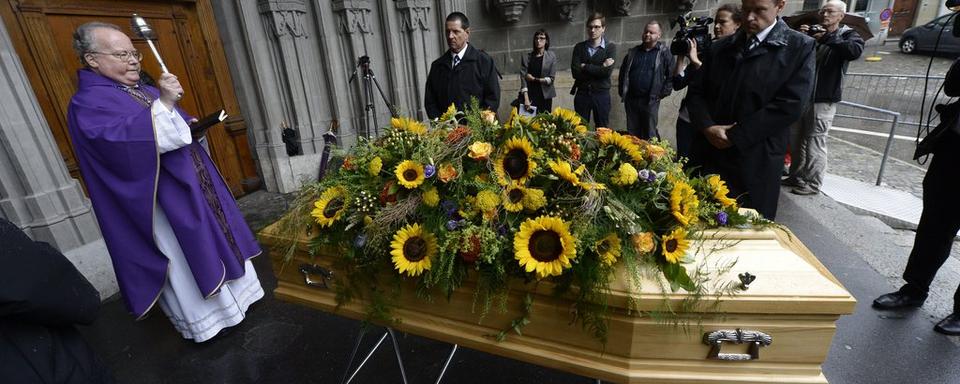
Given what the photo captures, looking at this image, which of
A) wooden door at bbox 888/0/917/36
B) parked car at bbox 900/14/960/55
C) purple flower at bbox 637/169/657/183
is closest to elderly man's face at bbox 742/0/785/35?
purple flower at bbox 637/169/657/183

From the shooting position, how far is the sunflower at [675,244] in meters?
1.19

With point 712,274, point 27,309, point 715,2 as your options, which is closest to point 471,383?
point 712,274

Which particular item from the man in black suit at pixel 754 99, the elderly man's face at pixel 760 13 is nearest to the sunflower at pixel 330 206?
the man in black suit at pixel 754 99

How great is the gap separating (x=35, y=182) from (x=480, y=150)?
10.8ft

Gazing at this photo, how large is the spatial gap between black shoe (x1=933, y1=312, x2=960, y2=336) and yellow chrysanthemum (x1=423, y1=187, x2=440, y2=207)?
2.95m

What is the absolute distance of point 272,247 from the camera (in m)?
1.65

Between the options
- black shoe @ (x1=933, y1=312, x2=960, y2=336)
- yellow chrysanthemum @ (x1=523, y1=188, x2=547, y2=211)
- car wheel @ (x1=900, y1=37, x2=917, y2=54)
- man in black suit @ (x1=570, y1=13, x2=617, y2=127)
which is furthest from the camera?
car wheel @ (x1=900, y1=37, x2=917, y2=54)

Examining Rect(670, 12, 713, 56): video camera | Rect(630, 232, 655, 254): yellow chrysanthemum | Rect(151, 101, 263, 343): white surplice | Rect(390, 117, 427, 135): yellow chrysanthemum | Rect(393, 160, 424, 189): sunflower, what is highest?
Rect(670, 12, 713, 56): video camera

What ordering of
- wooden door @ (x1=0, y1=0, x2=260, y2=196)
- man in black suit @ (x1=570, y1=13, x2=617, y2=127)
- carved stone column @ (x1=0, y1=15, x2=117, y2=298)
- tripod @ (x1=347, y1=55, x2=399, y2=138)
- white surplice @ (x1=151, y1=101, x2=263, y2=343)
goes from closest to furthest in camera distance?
white surplice @ (x1=151, y1=101, x2=263, y2=343), carved stone column @ (x1=0, y1=15, x2=117, y2=298), wooden door @ (x1=0, y1=0, x2=260, y2=196), tripod @ (x1=347, y1=55, x2=399, y2=138), man in black suit @ (x1=570, y1=13, x2=617, y2=127)

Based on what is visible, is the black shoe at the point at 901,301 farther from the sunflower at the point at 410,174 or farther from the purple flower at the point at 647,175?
the sunflower at the point at 410,174

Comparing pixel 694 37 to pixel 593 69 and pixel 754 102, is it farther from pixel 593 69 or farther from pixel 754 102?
pixel 754 102

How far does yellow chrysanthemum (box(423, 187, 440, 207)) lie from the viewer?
4.34 ft

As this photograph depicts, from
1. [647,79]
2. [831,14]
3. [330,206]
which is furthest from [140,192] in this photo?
[831,14]

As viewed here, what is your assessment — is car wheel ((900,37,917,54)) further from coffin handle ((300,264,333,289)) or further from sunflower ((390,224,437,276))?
coffin handle ((300,264,333,289))
